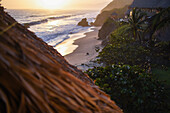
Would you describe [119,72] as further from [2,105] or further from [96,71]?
[2,105]

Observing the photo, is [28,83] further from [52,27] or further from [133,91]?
[52,27]

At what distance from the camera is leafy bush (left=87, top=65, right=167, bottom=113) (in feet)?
12.3

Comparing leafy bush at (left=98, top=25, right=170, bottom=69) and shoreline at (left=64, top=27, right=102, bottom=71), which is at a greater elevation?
leafy bush at (left=98, top=25, right=170, bottom=69)

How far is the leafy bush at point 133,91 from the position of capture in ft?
12.3

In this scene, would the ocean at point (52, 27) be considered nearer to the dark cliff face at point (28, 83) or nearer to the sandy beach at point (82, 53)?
the dark cliff face at point (28, 83)

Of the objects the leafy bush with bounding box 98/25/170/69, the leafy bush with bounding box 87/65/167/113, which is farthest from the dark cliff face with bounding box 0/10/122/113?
the leafy bush with bounding box 98/25/170/69

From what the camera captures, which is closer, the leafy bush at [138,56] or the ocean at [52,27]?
the leafy bush at [138,56]

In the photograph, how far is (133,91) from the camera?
12.8ft

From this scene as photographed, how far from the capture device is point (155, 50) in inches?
377

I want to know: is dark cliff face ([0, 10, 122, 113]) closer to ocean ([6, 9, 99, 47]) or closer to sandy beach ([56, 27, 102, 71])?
ocean ([6, 9, 99, 47])

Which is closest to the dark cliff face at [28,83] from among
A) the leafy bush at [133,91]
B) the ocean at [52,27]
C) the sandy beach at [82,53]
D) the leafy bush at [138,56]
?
the ocean at [52,27]

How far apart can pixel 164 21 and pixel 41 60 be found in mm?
5230

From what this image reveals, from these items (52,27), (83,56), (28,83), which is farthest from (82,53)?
(52,27)

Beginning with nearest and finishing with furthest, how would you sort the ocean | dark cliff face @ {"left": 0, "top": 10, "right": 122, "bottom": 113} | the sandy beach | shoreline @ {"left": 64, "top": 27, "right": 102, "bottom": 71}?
dark cliff face @ {"left": 0, "top": 10, "right": 122, "bottom": 113}, shoreline @ {"left": 64, "top": 27, "right": 102, "bottom": 71}, the sandy beach, the ocean
